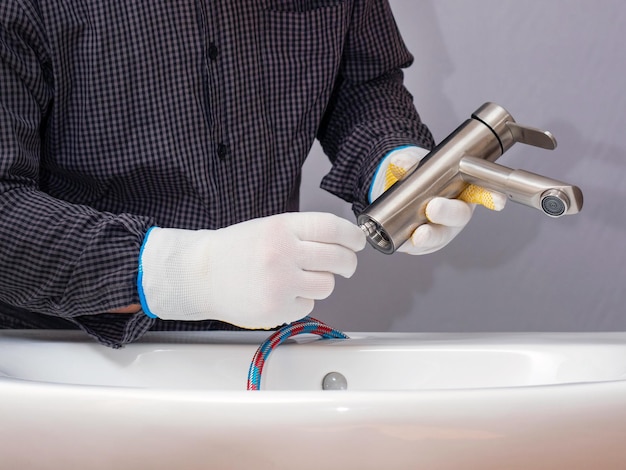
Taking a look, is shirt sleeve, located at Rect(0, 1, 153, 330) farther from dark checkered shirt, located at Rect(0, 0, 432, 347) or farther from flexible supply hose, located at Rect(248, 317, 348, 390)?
flexible supply hose, located at Rect(248, 317, 348, 390)

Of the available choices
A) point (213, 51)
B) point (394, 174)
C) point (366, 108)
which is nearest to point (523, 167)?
point (366, 108)

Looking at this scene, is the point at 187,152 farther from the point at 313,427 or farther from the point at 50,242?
the point at 313,427

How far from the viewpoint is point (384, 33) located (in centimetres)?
91

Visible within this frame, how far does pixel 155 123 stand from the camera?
758 mm

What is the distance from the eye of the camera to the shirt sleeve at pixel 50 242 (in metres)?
0.62

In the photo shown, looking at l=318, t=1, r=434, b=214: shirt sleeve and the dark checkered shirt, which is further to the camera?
l=318, t=1, r=434, b=214: shirt sleeve

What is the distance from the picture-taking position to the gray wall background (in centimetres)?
100

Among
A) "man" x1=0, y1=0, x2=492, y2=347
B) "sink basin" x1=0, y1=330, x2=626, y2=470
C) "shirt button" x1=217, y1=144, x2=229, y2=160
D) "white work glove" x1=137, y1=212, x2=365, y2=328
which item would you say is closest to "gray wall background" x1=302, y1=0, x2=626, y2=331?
"man" x1=0, y1=0, x2=492, y2=347

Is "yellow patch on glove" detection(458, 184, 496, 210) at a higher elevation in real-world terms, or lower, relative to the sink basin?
higher

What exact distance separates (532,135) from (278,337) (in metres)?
0.29

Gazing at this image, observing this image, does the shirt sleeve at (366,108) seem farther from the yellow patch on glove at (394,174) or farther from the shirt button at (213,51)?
the shirt button at (213,51)

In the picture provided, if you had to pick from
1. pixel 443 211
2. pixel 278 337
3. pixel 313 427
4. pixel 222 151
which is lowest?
pixel 313 427

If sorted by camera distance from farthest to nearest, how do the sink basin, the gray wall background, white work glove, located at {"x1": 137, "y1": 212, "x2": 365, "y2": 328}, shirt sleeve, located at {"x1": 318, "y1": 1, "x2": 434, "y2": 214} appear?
1. the gray wall background
2. shirt sleeve, located at {"x1": 318, "y1": 1, "x2": 434, "y2": 214}
3. white work glove, located at {"x1": 137, "y1": 212, "x2": 365, "y2": 328}
4. the sink basin

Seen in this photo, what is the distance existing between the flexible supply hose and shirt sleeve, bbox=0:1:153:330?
4.4 inches
